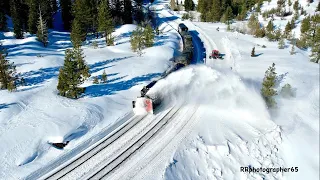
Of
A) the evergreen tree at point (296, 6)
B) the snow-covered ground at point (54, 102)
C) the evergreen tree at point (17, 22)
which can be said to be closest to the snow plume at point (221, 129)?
the snow-covered ground at point (54, 102)

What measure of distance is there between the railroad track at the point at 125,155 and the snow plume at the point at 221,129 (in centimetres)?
284

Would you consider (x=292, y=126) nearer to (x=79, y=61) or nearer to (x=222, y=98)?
(x=222, y=98)

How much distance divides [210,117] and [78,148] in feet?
38.7

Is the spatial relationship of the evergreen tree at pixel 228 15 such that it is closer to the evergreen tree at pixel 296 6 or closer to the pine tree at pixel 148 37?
the evergreen tree at pixel 296 6

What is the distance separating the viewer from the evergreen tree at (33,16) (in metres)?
56.5

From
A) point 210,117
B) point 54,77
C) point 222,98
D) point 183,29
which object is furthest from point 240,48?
point 54,77

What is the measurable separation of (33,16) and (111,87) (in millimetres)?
31974

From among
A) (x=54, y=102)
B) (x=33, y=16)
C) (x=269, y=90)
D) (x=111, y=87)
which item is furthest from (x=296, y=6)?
(x=54, y=102)

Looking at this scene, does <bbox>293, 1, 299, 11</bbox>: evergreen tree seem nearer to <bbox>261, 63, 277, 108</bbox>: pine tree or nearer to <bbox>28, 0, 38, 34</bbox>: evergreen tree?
<bbox>261, 63, 277, 108</bbox>: pine tree

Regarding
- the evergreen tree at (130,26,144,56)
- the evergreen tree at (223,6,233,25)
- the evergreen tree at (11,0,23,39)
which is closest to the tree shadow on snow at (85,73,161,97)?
the evergreen tree at (130,26,144,56)

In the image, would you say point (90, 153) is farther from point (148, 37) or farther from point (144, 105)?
point (148, 37)

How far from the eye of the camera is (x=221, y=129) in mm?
25984

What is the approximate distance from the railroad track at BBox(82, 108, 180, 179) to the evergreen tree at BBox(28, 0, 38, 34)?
40.4 meters

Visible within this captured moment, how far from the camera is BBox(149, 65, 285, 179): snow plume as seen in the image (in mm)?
22281
